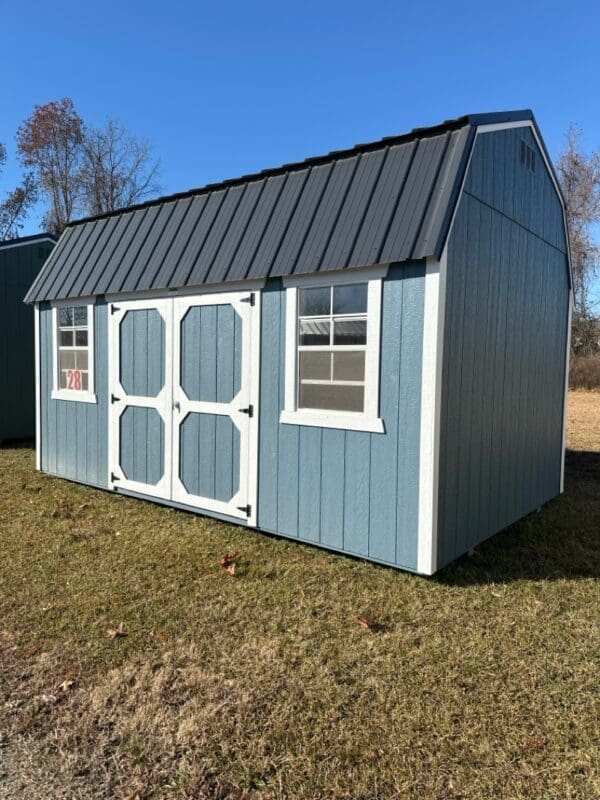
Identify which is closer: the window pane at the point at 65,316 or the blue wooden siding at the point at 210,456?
the blue wooden siding at the point at 210,456

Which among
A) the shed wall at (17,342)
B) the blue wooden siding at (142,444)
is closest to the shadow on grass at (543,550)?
the blue wooden siding at (142,444)

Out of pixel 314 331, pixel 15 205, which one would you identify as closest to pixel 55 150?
pixel 15 205

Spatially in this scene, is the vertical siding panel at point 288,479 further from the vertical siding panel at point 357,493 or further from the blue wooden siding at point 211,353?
the blue wooden siding at point 211,353

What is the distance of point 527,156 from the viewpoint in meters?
5.36

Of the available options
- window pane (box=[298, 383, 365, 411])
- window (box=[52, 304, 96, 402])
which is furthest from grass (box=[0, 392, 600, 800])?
window (box=[52, 304, 96, 402])

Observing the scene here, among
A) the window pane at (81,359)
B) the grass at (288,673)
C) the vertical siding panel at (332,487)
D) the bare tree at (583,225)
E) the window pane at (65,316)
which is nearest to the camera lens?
the grass at (288,673)

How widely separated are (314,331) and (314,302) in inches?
9.2

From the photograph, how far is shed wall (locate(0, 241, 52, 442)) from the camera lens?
10586 mm

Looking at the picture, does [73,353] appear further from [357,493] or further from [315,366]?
[357,493]

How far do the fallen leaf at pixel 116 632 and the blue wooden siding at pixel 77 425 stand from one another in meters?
3.51

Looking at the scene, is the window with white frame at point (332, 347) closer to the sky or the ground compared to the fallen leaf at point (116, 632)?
closer to the sky

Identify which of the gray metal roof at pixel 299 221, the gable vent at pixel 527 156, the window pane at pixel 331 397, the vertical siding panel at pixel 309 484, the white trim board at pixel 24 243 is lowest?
the vertical siding panel at pixel 309 484

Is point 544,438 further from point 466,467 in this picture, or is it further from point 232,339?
point 232,339

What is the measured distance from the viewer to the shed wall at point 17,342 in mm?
10586
